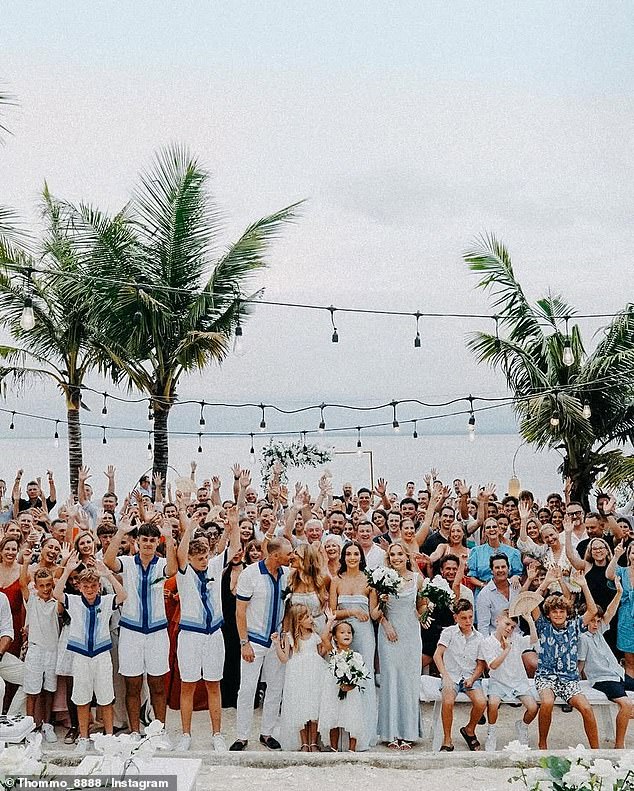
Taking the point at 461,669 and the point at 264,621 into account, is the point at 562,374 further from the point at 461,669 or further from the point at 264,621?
the point at 264,621

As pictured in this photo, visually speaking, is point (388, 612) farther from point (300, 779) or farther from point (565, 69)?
point (565, 69)

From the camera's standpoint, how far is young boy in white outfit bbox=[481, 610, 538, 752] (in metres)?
6.34

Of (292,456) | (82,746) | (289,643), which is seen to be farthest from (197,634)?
(292,456)

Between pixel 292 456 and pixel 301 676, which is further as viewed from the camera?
pixel 292 456

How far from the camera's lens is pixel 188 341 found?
12.5 metres

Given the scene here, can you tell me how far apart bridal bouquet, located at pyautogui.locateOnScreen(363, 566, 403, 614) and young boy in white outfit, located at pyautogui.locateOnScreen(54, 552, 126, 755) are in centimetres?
219

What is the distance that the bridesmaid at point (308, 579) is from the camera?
6.37m

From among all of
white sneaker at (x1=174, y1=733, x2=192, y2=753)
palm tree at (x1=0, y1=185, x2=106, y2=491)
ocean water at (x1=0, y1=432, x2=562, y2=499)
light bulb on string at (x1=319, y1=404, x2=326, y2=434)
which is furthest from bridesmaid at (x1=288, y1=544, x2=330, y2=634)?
ocean water at (x1=0, y1=432, x2=562, y2=499)

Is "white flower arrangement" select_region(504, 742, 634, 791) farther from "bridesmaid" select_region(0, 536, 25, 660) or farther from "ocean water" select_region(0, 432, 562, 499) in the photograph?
"ocean water" select_region(0, 432, 562, 499)

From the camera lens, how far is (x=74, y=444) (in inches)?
554

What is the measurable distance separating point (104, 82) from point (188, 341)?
6353mm

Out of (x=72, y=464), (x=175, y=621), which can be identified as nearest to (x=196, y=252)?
(x=72, y=464)

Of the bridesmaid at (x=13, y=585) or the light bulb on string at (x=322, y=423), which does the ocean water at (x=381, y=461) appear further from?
the bridesmaid at (x=13, y=585)

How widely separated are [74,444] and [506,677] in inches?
380
